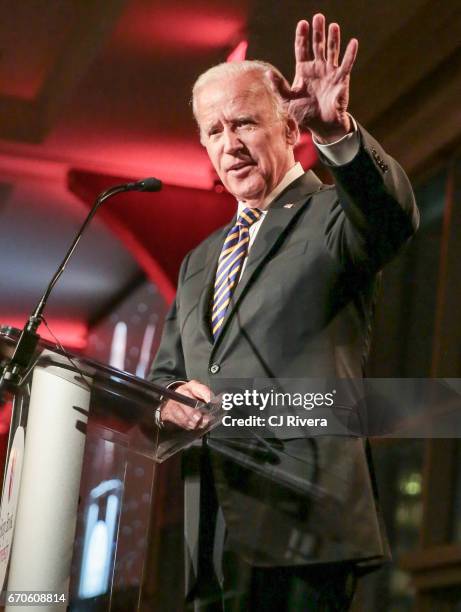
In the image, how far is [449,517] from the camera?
2.01m

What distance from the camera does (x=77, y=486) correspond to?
128 cm

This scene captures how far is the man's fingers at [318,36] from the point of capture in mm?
1345

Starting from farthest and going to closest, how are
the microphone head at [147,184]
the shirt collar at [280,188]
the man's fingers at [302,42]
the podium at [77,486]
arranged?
the shirt collar at [280,188], the microphone head at [147,184], the man's fingers at [302,42], the podium at [77,486]

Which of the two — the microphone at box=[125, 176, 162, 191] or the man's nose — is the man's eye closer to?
the man's nose

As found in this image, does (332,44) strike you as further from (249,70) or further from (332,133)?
(249,70)

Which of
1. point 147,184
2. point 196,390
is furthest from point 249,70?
point 196,390

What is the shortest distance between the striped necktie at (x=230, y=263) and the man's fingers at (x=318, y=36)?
41 cm

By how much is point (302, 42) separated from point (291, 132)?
430 mm

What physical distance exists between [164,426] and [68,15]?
4.85 ft

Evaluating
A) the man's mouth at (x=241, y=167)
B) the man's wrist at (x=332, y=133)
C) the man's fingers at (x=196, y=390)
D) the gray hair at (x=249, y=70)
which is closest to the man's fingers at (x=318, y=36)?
the man's wrist at (x=332, y=133)

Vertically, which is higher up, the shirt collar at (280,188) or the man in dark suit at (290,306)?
the shirt collar at (280,188)

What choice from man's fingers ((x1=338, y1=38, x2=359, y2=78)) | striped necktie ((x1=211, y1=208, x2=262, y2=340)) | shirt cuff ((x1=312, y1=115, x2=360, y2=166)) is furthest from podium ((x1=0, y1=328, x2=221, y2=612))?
man's fingers ((x1=338, y1=38, x2=359, y2=78))

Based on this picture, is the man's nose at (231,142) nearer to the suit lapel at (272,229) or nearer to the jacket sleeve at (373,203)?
the suit lapel at (272,229)

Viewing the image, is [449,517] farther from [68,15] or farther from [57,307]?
[68,15]
